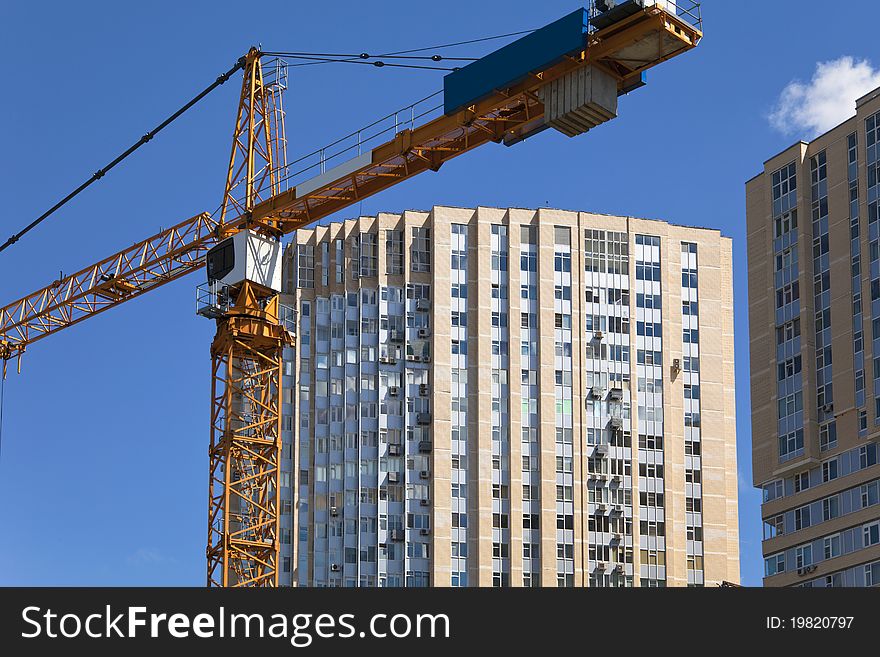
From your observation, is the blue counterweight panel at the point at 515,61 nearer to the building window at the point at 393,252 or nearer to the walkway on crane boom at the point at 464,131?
the walkway on crane boom at the point at 464,131

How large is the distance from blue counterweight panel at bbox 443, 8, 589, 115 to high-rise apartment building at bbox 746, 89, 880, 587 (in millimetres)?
36414

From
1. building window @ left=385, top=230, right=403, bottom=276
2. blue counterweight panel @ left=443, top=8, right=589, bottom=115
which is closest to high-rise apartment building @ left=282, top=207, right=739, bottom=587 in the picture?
building window @ left=385, top=230, right=403, bottom=276

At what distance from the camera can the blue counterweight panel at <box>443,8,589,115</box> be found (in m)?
85.2

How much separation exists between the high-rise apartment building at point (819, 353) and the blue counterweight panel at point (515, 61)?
1434 inches

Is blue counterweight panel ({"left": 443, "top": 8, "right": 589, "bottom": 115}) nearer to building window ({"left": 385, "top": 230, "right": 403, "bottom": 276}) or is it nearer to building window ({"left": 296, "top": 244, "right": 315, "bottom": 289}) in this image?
building window ({"left": 385, "top": 230, "right": 403, "bottom": 276})

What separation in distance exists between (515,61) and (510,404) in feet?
219

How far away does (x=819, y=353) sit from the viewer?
119750 millimetres

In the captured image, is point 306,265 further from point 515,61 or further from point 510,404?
point 515,61

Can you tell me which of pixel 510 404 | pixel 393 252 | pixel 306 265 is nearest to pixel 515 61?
pixel 510 404

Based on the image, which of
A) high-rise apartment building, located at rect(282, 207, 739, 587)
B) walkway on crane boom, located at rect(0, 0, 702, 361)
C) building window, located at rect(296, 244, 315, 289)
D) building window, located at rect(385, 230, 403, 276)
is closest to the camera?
walkway on crane boom, located at rect(0, 0, 702, 361)
